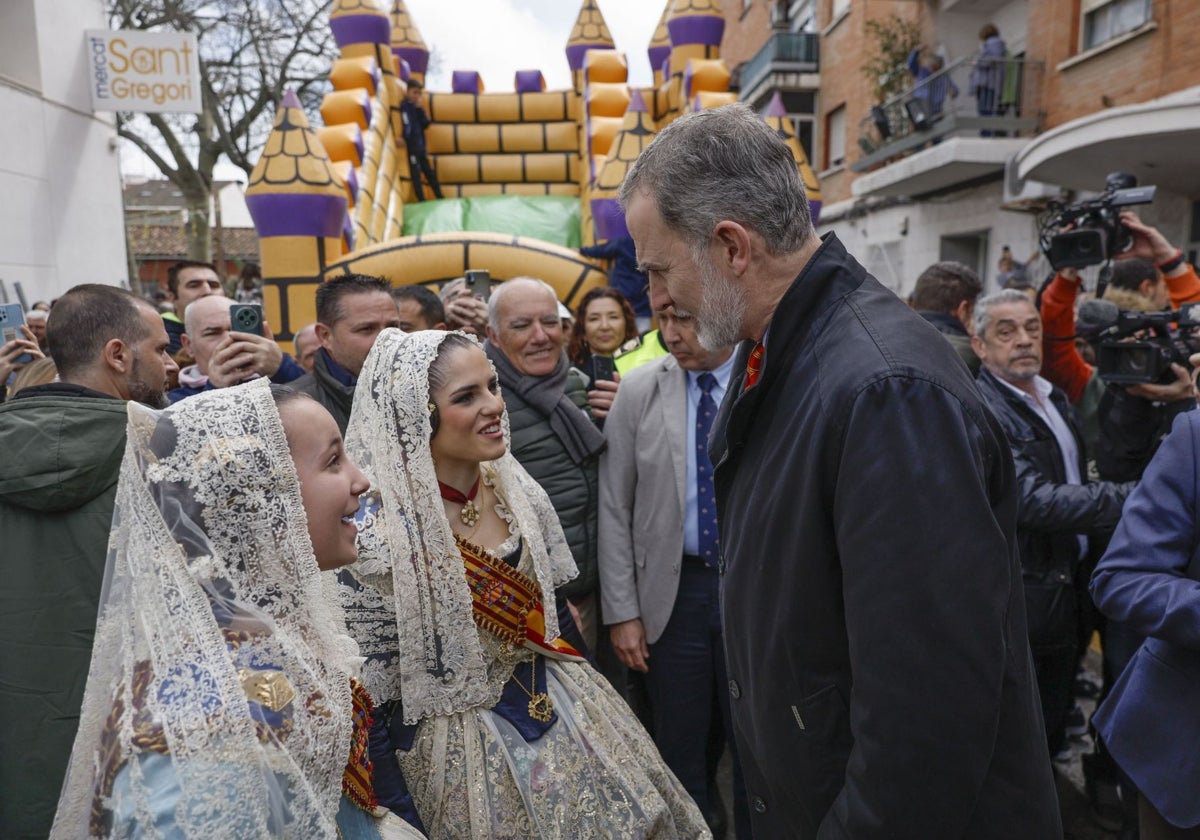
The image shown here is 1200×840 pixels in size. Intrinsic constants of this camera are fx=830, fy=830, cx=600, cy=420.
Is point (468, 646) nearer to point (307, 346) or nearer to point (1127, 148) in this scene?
point (307, 346)

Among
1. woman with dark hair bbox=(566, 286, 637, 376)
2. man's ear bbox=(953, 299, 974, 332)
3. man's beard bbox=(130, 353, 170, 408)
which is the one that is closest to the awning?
man's ear bbox=(953, 299, 974, 332)

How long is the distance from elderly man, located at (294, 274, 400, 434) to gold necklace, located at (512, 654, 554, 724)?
135 centimetres

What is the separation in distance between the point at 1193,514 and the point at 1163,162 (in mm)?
7331

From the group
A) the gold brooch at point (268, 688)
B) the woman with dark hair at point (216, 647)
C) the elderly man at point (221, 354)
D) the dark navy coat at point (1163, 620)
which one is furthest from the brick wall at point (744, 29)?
the gold brooch at point (268, 688)

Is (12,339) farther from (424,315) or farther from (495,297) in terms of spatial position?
(495,297)

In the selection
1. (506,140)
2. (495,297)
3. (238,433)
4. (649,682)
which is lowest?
(649,682)

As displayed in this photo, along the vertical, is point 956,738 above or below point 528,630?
above

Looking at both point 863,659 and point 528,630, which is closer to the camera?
point 863,659

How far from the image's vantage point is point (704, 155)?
134 centimetres

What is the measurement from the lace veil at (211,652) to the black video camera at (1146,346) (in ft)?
9.20

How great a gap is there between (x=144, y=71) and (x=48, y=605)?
7.99m

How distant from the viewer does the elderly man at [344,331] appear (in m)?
3.04

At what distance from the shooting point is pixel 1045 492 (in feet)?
9.07

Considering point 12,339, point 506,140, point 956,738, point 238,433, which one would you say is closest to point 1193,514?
point 956,738
